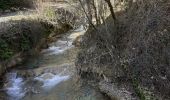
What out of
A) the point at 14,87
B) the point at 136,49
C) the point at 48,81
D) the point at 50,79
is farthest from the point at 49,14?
the point at 136,49

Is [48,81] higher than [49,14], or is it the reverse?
[49,14]

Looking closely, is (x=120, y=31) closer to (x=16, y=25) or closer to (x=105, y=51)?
(x=105, y=51)

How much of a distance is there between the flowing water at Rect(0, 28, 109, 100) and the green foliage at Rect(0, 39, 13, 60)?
2.34ft

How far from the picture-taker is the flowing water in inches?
490

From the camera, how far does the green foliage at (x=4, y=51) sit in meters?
15.5

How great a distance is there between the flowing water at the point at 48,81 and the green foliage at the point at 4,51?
2.34ft

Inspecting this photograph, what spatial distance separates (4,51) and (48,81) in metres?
3.04

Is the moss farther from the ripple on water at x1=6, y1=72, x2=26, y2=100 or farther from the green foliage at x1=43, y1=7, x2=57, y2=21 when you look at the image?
the ripple on water at x1=6, y1=72, x2=26, y2=100

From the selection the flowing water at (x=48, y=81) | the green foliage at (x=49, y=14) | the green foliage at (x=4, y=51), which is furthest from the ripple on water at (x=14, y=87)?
the green foliage at (x=49, y=14)

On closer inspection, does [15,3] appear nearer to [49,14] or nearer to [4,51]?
[49,14]

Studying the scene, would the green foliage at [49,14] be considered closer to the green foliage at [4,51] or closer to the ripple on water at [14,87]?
the green foliage at [4,51]

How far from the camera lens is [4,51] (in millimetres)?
15789

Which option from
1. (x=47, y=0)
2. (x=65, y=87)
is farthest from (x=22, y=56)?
(x=47, y=0)

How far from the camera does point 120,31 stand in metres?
13.3
